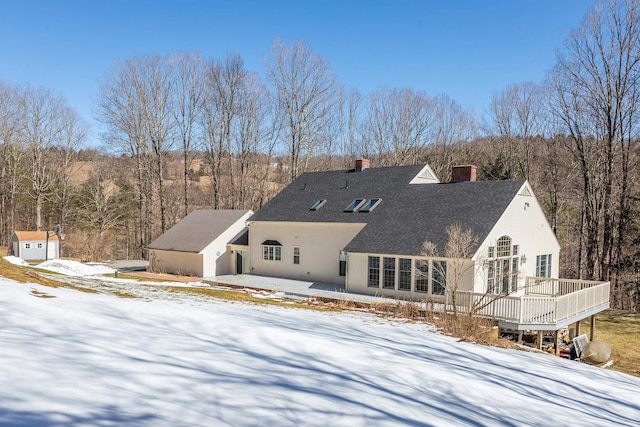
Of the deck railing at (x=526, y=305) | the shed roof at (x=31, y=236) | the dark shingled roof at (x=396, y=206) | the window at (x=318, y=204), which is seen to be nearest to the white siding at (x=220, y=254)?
the dark shingled roof at (x=396, y=206)

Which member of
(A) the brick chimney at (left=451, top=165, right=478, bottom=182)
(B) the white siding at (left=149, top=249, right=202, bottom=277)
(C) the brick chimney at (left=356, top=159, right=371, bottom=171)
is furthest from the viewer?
(C) the brick chimney at (left=356, top=159, right=371, bottom=171)

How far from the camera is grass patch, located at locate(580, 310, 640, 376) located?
16188 millimetres

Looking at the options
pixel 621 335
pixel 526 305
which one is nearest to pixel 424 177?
pixel 526 305

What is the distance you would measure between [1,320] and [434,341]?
700 cm

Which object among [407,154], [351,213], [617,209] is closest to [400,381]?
[351,213]

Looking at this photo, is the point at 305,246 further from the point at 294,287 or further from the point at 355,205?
the point at 355,205

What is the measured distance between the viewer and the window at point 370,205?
22520 mm

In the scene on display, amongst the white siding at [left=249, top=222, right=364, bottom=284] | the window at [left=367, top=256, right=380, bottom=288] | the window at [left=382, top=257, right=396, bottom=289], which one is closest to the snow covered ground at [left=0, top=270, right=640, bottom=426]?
the window at [left=382, top=257, right=396, bottom=289]

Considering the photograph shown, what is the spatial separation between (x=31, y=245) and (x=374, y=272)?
99.4 ft

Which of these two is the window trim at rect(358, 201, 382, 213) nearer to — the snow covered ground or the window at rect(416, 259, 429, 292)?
the window at rect(416, 259, 429, 292)

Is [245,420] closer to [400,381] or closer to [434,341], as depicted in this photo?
[400,381]

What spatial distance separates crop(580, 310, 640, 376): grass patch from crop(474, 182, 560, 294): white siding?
3.30 meters

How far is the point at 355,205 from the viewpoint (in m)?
23.4

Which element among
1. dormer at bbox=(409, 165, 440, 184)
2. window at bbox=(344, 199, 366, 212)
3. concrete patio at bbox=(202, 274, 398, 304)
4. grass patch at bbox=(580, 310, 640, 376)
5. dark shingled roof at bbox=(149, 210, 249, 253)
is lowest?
grass patch at bbox=(580, 310, 640, 376)
